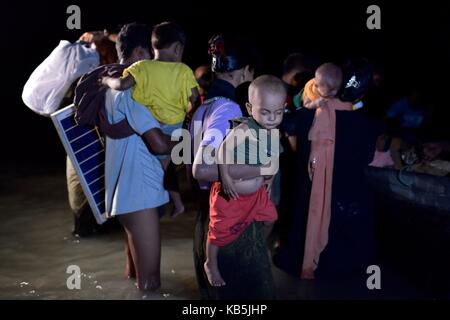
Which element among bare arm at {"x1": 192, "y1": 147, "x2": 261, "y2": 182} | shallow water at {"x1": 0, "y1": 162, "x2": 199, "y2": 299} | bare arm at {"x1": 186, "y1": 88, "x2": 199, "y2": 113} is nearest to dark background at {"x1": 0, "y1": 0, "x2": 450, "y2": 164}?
shallow water at {"x1": 0, "y1": 162, "x2": 199, "y2": 299}

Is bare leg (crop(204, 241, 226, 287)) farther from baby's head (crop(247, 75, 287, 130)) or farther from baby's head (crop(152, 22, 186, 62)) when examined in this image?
baby's head (crop(152, 22, 186, 62))

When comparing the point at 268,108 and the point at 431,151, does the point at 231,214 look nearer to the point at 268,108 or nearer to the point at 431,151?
the point at 268,108

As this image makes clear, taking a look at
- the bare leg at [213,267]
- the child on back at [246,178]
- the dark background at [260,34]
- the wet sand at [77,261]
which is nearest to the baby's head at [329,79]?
the child on back at [246,178]

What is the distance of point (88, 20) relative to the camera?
500 inches

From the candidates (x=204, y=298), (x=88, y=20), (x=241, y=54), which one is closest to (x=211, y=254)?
(x=204, y=298)

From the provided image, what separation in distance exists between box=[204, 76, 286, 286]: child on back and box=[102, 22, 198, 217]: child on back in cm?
78

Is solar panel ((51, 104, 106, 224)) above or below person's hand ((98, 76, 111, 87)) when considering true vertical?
below

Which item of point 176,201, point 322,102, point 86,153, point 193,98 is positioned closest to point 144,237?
point 176,201

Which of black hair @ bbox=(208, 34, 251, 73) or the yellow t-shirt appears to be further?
the yellow t-shirt

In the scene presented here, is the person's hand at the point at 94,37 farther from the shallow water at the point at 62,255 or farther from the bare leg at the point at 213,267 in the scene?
the bare leg at the point at 213,267

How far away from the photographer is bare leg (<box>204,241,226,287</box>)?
3141 mm

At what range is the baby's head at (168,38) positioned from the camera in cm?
369

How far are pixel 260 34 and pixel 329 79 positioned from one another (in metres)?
7.83

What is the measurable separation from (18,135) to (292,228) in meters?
7.53
